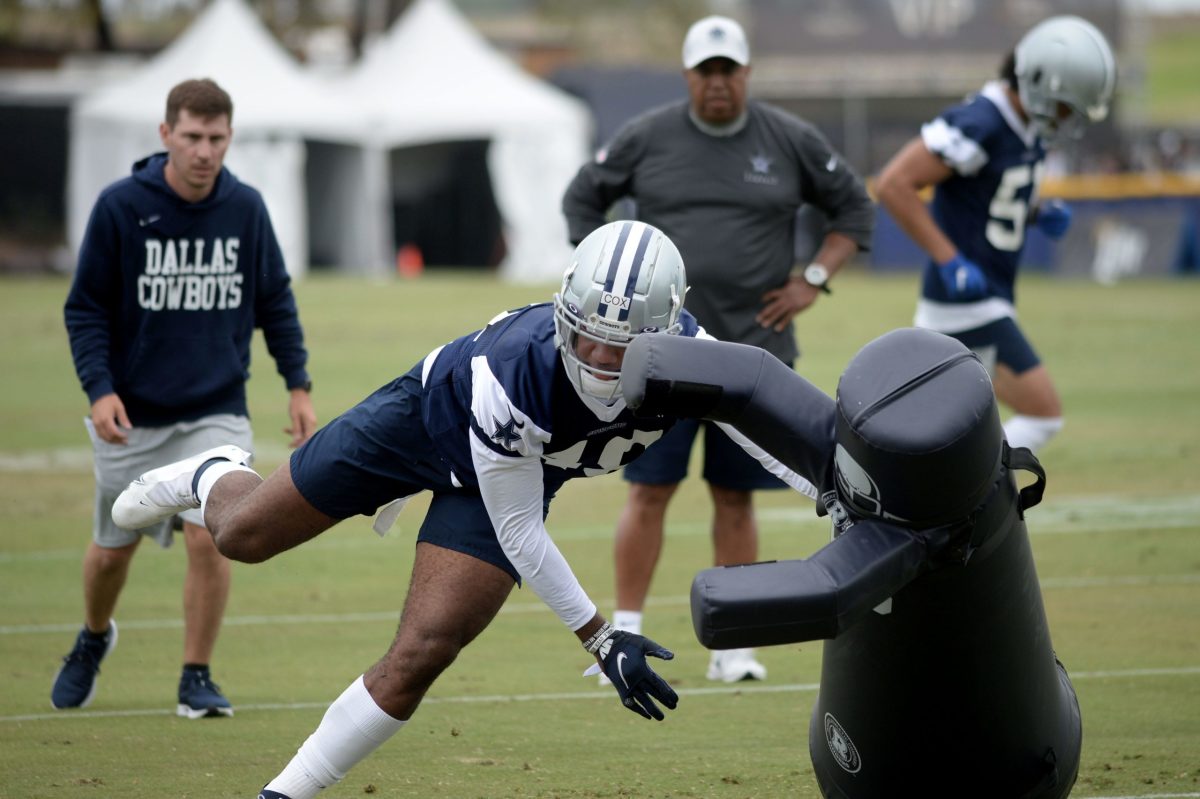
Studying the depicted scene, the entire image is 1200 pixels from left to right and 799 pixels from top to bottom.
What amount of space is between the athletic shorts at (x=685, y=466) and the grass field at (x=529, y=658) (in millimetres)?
733

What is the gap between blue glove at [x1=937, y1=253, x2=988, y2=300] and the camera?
327 inches

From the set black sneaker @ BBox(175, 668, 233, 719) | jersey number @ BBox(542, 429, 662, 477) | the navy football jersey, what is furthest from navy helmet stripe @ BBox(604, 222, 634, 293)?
black sneaker @ BBox(175, 668, 233, 719)

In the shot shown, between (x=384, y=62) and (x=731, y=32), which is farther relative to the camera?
(x=384, y=62)

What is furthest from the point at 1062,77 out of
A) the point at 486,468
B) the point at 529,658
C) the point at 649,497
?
the point at 486,468

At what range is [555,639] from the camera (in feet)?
24.8

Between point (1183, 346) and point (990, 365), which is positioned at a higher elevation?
point (990, 365)

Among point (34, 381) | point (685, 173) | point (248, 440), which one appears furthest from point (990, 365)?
point (34, 381)

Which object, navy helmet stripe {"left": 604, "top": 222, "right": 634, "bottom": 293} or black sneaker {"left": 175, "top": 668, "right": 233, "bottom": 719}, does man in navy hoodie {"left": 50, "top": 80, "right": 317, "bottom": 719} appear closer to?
black sneaker {"left": 175, "top": 668, "right": 233, "bottom": 719}

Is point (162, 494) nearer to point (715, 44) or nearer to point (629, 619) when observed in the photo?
point (629, 619)

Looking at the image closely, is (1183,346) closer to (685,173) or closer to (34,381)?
(34,381)

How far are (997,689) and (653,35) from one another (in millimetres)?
61165

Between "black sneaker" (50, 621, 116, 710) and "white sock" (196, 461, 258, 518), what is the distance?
116cm

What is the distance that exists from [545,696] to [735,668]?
771 mm

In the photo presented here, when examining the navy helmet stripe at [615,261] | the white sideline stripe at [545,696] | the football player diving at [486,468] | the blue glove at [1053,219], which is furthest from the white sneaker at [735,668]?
the blue glove at [1053,219]
